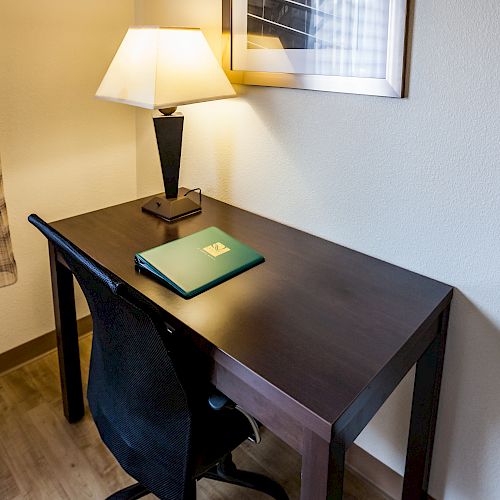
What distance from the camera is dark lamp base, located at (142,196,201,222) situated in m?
1.65

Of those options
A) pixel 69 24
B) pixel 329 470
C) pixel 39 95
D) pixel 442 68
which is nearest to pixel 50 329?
pixel 39 95

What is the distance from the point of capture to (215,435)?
120 centimetres

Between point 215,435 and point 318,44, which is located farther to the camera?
point 318,44

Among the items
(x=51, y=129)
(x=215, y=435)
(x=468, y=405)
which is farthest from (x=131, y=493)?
(x=51, y=129)

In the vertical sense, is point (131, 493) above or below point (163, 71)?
below

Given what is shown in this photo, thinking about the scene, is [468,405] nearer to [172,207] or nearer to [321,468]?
[321,468]

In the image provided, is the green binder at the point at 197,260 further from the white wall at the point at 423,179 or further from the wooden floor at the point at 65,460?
the wooden floor at the point at 65,460

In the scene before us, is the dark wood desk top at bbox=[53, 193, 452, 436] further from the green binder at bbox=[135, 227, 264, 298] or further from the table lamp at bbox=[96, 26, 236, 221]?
the table lamp at bbox=[96, 26, 236, 221]

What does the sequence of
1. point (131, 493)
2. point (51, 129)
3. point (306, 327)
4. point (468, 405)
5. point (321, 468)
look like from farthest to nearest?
point (51, 129)
point (131, 493)
point (468, 405)
point (306, 327)
point (321, 468)

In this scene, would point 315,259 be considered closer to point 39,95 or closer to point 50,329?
point 39,95

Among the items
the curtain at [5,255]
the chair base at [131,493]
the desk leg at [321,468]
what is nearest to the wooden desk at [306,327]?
the desk leg at [321,468]

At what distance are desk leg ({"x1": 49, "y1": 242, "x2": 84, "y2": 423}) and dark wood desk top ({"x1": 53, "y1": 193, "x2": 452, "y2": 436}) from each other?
0.16 metres

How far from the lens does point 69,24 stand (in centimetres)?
185

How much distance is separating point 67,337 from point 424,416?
1120 mm
